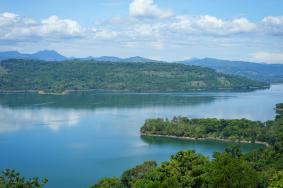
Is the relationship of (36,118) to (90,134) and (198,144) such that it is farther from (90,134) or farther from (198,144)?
(198,144)

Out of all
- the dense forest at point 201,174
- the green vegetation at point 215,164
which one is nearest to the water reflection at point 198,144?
the green vegetation at point 215,164

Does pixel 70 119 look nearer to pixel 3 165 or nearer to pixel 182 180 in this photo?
pixel 3 165

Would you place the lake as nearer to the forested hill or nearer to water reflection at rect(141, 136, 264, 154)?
water reflection at rect(141, 136, 264, 154)

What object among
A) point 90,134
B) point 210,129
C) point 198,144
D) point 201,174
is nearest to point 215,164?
point 201,174

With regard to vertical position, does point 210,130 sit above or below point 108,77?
below

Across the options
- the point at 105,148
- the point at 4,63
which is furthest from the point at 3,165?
the point at 4,63

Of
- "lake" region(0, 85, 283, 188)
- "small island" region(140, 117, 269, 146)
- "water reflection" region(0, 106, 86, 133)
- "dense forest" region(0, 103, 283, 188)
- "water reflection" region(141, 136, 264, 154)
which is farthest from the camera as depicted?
"water reflection" region(0, 106, 86, 133)

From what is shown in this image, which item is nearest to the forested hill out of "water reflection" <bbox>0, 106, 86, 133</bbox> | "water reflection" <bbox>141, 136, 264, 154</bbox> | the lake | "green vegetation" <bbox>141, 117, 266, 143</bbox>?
the lake
